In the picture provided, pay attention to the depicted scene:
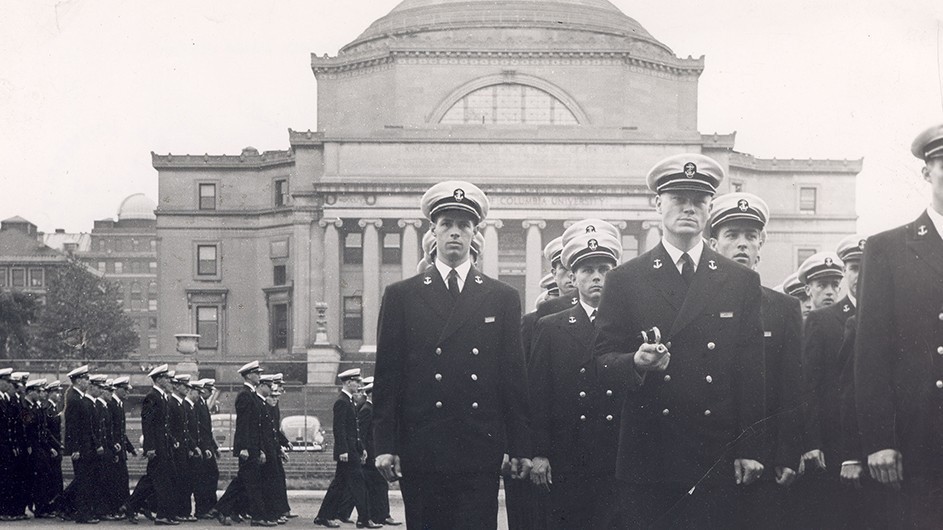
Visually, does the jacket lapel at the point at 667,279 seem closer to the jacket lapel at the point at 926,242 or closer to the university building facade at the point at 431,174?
the jacket lapel at the point at 926,242

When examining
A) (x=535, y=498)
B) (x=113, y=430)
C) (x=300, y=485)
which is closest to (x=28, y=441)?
(x=113, y=430)

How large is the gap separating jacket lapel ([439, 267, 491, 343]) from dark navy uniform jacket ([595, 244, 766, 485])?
1.10 meters

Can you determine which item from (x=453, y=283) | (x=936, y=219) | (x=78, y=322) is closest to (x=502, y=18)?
(x=78, y=322)

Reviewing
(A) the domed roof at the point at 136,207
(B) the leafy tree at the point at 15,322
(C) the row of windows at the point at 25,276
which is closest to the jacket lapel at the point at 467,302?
(B) the leafy tree at the point at 15,322

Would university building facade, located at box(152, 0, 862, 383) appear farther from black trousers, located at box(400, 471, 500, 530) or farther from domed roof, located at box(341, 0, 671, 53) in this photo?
black trousers, located at box(400, 471, 500, 530)

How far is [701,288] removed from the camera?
7.74 metres

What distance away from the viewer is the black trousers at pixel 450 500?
831 cm

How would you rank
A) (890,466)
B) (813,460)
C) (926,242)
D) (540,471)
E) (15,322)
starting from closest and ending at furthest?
(890,466) < (926,242) < (540,471) < (813,460) < (15,322)

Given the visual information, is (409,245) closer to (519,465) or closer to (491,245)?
(491,245)

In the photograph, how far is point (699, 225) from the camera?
7.96 m

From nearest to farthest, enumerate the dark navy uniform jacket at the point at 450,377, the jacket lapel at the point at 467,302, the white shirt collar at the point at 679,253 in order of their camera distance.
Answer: the white shirt collar at the point at 679,253 < the dark navy uniform jacket at the point at 450,377 < the jacket lapel at the point at 467,302

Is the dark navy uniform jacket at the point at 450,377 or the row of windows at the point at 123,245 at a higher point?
the row of windows at the point at 123,245

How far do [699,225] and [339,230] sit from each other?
6251 centimetres

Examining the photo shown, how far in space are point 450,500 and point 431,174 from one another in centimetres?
6054
